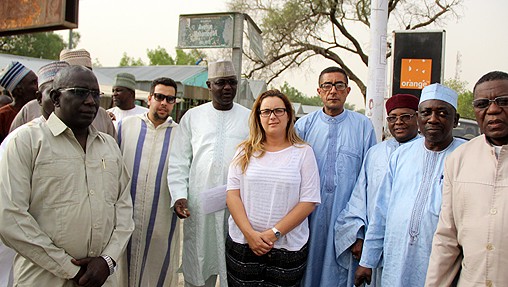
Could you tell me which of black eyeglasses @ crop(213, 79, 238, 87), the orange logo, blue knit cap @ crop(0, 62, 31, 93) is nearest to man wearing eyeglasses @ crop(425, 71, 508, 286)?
black eyeglasses @ crop(213, 79, 238, 87)

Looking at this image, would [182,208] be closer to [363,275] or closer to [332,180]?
[332,180]

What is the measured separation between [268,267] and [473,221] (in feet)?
4.28

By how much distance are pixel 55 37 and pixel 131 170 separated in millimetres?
46080

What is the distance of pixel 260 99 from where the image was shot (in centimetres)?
298

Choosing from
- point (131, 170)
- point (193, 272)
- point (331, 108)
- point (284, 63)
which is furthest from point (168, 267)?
point (284, 63)

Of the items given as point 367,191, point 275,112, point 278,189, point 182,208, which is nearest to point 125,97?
point 182,208

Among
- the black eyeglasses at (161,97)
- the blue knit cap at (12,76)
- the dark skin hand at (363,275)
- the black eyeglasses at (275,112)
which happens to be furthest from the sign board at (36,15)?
the dark skin hand at (363,275)

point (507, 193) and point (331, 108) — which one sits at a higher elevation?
point (331, 108)

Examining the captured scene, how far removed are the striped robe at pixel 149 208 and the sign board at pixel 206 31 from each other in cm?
118

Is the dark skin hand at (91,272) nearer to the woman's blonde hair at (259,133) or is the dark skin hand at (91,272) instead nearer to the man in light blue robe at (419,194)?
the woman's blonde hair at (259,133)

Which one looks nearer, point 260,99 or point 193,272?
point 260,99

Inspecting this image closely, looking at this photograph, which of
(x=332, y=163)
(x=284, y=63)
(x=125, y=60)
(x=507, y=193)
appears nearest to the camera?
(x=507, y=193)

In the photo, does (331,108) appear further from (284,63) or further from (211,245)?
(284,63)

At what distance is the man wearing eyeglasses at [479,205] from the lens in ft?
6.15
